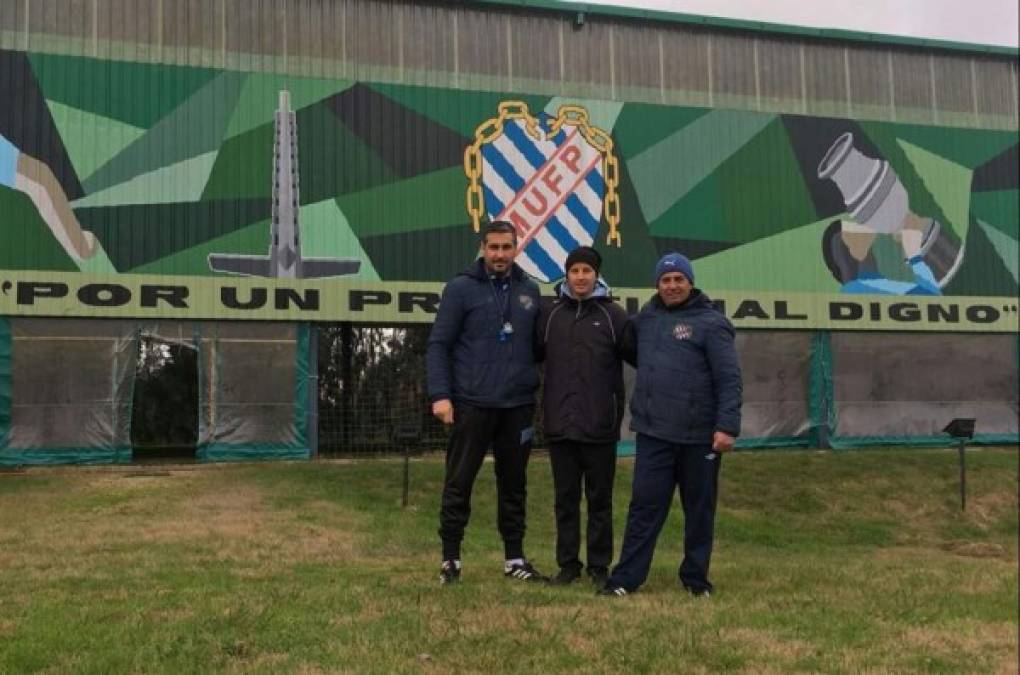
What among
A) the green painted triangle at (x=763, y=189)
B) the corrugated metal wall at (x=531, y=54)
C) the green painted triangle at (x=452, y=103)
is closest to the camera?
the corrugated metal wall at (x=531, y=54)

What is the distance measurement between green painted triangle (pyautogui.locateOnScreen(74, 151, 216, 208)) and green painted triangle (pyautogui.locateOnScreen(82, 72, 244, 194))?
0.29 ft

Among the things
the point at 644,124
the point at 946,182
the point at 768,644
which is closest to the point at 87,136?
the point at 644,124

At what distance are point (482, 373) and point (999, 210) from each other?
18.5m

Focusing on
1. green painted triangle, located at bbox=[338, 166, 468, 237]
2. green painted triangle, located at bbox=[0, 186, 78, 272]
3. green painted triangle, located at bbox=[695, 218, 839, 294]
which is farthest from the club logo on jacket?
green painted triangle, located at bbox=[695, 218, 839, 294]

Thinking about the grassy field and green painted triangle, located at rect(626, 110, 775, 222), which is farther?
green painted triangle, located at rect(626, 110, 775, 222)

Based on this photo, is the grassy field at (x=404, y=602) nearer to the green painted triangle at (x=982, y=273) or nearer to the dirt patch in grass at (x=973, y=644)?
the dirt patch in grass at (x=973, y=644)

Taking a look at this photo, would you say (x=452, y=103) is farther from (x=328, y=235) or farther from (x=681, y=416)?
(x=681, y=416)

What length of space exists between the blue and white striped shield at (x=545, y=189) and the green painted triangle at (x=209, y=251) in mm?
3979

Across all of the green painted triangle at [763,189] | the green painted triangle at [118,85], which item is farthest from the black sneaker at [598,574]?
the green painted triangle at [763,189]

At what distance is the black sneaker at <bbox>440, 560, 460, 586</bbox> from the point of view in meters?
4.90

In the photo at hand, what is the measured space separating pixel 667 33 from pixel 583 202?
154 inches

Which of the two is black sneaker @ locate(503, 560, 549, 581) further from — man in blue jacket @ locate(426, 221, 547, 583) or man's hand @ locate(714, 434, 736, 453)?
man's hand @ locate(714, 434, 736, 453)

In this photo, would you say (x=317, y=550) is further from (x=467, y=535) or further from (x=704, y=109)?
(x=704, y=109)

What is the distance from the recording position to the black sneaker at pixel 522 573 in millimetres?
5070
